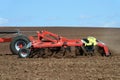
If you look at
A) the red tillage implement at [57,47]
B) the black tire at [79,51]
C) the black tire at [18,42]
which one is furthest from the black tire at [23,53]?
the black tire at [79,51]

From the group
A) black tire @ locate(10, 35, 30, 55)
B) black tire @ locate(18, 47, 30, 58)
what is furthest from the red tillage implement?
black tire @ locate(10, 35, 30, 55)

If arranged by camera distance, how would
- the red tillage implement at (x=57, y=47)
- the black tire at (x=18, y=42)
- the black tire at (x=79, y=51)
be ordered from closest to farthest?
the red tillage implement at (x=57, y=47) < the black tire at (x=79, y=51) < the black tire at (x=18, y=42)

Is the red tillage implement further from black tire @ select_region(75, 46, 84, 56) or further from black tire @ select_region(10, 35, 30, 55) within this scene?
black tire @ select_region(10, 35, 30, 55)

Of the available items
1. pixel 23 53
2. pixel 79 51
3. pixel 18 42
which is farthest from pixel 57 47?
pixel 18 42

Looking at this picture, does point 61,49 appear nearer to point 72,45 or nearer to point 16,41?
point 72,45

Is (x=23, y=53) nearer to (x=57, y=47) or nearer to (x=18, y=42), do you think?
(x=18, y=42)

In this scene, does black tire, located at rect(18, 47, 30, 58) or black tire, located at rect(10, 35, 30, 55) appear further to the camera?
black tire, located at rect(10, 35, 30, 55)

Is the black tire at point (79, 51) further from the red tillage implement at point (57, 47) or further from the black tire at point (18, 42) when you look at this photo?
the black tire at point (18, 42)

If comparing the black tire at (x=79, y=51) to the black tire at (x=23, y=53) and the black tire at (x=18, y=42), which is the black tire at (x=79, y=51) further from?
the black tire at (x=18, y=42)

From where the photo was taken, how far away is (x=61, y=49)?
52.1 feet

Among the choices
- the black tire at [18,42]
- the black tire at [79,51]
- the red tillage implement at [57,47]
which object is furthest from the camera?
the black tire at [18,42]

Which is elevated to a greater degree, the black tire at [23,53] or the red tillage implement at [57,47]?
the red tillage implement at [57,47]

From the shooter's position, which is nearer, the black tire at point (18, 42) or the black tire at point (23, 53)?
the black tire at point (23, 53)

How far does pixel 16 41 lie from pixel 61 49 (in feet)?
6.31
